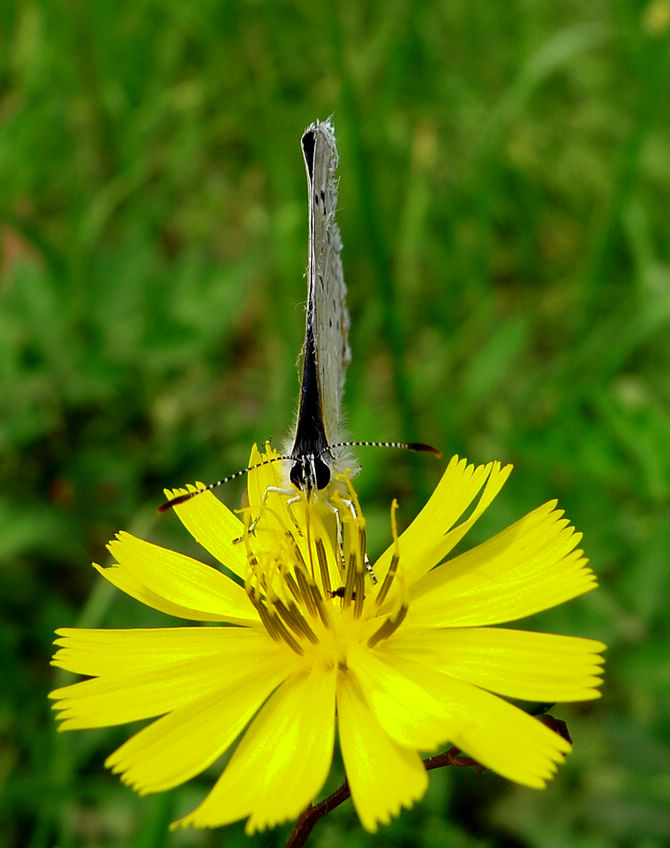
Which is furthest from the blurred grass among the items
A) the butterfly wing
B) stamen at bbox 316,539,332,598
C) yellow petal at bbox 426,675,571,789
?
the butterfly wing

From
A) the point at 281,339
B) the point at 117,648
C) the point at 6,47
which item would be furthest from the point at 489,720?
the point at 6,47

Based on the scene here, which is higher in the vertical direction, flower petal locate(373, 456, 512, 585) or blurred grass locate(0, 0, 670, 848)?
blurred grass locate(0, 0, 670, 848)

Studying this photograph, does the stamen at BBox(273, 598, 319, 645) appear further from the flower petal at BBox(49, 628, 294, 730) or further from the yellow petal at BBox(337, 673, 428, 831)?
the yellow petal at BBox(337, 673, 428, 831)

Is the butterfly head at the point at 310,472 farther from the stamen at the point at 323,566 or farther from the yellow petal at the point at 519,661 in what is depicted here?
the yellow petal at the point at 519,661

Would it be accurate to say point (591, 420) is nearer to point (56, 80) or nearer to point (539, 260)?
point (539, 260)

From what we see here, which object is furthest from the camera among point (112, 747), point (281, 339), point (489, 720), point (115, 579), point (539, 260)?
point (539, 260)
